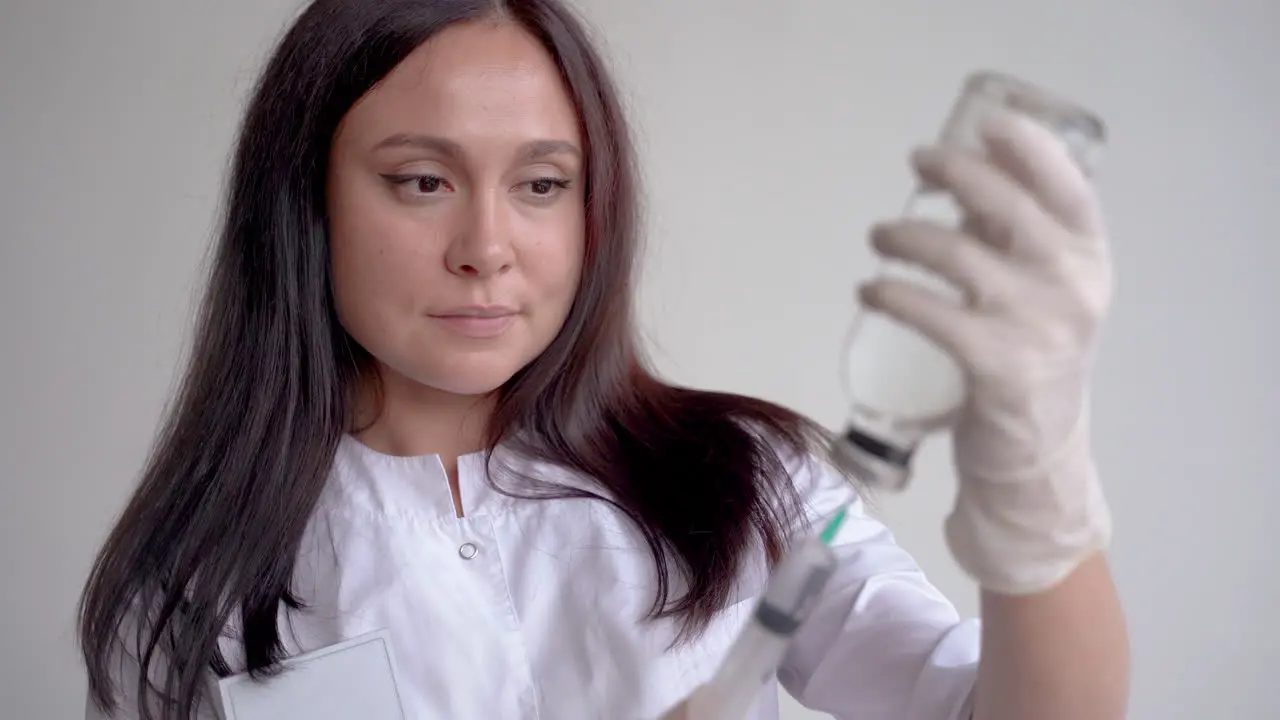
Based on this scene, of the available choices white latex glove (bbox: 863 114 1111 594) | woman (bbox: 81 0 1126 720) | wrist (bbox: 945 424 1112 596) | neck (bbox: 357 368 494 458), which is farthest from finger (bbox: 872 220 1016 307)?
neck (bbox: 357 368 494 458)

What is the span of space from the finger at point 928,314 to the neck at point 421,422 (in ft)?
1.86

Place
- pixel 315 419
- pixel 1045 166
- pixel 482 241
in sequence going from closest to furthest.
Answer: pixel 1045 166, pixel 482 241, pixel 315 419

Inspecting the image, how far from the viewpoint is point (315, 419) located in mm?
1058

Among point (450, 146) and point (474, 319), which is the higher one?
point (450, 146)

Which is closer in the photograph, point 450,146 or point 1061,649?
point 1061,649

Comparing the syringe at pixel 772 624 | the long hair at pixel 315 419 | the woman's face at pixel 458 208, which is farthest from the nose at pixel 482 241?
the syringe at pixel 772 624

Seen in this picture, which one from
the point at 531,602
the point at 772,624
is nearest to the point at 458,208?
the point at 531,602

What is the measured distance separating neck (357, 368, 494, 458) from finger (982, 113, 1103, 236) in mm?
611

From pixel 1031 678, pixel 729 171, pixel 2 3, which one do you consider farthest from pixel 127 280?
pixel 1031 678

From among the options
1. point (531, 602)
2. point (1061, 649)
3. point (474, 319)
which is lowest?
point (531, 602)

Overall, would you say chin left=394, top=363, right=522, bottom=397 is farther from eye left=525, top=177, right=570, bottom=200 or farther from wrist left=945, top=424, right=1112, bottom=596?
wrist left=945, top=424, right=1112, bottom=596

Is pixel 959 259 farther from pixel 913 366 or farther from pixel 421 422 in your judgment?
pixel 421 422

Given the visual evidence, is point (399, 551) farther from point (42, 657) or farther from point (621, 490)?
point (42, 657)

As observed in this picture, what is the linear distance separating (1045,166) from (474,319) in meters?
0.51
